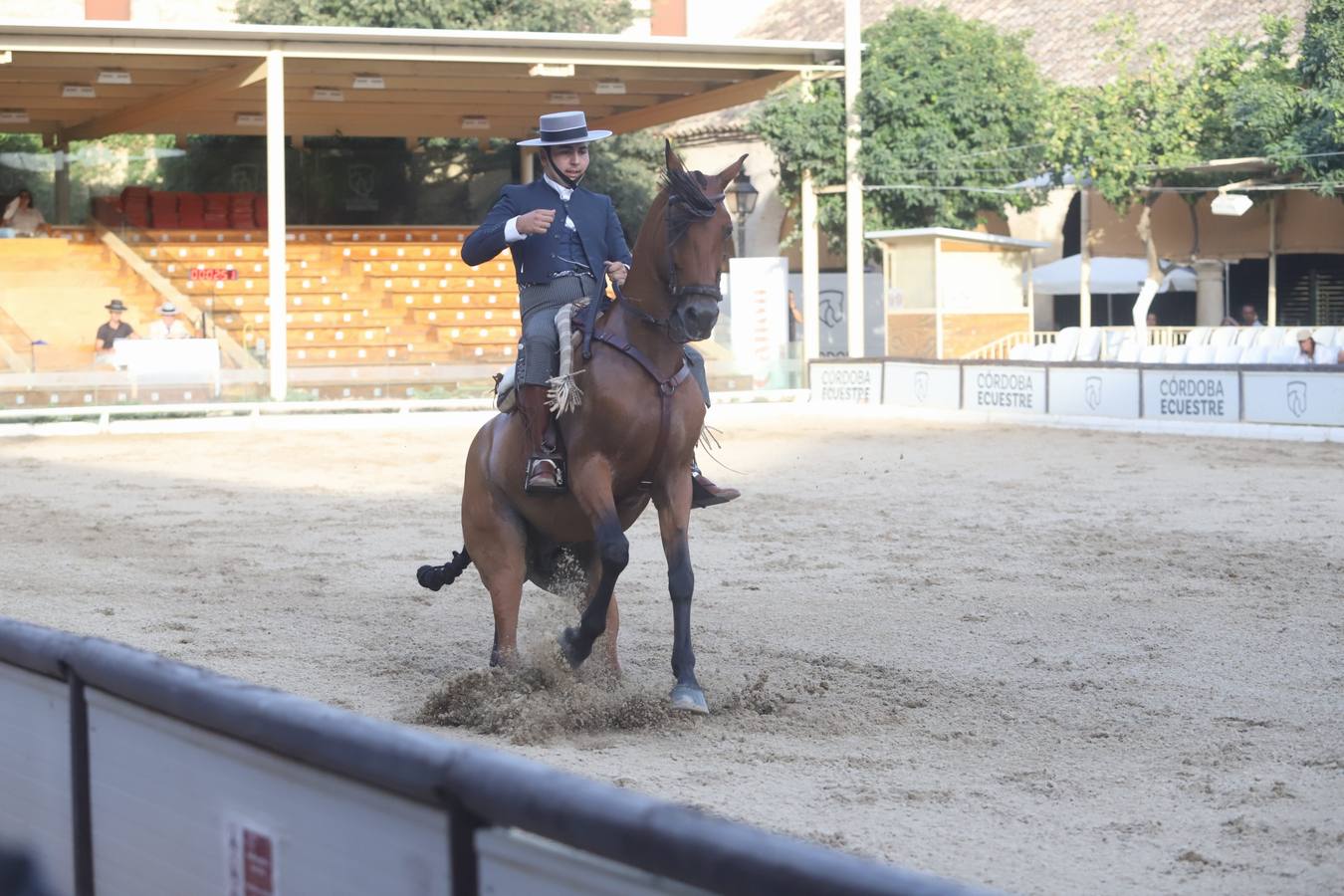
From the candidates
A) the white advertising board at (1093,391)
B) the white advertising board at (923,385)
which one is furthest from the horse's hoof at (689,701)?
the white advertising board at (923,385)

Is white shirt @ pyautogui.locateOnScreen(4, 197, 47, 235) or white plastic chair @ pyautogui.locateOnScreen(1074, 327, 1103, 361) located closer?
white plastic chair @ pyautogui.locateOnScreen(1074, 327, 1103, 361)

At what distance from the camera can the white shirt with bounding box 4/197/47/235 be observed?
100.0ft

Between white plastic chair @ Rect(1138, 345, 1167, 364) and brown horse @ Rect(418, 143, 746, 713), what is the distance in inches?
755

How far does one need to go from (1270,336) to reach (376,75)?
611 inches

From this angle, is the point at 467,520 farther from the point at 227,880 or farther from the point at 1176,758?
the point at 227,880

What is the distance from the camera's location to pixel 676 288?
6.45 m

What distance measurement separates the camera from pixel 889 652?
27.0 feet

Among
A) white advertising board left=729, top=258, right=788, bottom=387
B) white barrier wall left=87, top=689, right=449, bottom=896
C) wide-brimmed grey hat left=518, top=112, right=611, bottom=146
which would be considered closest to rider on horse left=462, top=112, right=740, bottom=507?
wide-brimmed grey hat left=518, top=112, right=611, bottom=146

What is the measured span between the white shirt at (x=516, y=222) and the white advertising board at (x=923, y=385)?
17.6 meters

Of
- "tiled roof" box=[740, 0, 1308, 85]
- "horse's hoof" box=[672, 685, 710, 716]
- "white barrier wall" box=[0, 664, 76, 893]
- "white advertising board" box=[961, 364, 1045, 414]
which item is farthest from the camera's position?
"tiled roof" box=[740, 0, 1308, 85]

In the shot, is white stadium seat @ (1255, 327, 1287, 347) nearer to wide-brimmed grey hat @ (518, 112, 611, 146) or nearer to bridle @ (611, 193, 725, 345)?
wide-brimmed grey hat @ (518, 112, 611, 146)

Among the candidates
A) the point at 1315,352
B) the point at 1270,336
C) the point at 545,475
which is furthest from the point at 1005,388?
the point at 545,475

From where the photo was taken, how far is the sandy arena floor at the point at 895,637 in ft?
17.3

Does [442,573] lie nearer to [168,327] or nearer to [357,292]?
[168,327]
